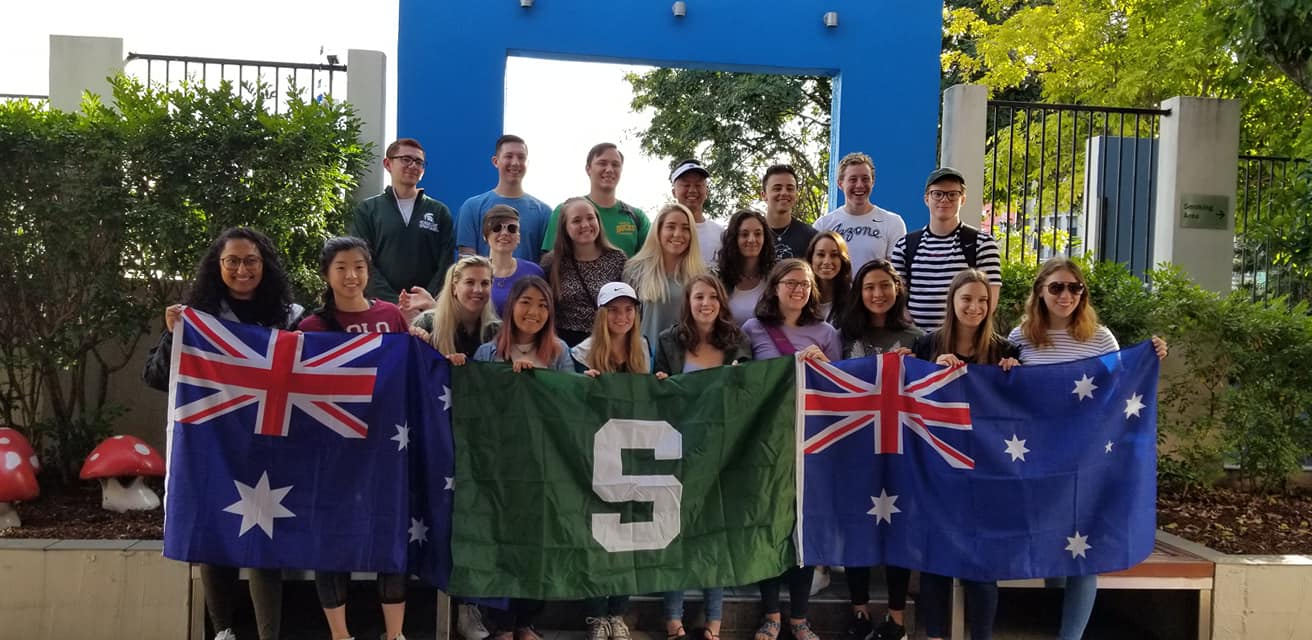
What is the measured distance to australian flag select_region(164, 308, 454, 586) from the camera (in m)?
4.23

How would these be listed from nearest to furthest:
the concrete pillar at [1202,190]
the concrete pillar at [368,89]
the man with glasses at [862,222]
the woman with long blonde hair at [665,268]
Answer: the woman with long blonde hair at [665,268] < the man with glasses at [862,222] < the concrete pillar at [368,89] < the concrete pillar at [1202,190]

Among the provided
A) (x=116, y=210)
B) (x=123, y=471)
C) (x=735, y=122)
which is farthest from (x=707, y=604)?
(x=735, y=122)

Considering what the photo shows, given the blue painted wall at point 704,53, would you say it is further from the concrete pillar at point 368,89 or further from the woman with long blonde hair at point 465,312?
the woman with long blonde hair at point 465,312

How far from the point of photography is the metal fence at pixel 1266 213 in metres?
9.25

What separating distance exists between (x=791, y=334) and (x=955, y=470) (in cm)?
95

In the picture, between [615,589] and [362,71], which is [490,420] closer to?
[615,589]

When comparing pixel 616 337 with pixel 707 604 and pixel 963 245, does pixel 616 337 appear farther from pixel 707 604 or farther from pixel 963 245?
pixel 963 245

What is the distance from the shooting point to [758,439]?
4660 millimetres

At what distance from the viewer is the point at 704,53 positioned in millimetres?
8688

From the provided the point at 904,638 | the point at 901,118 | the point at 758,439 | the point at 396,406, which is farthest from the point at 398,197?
the point at 901,118

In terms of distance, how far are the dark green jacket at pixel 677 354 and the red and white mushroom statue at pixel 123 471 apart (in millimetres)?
2963

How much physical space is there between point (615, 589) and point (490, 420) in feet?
2.95

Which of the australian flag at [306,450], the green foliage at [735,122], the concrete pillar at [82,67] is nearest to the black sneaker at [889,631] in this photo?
the australian flag at [306,450]

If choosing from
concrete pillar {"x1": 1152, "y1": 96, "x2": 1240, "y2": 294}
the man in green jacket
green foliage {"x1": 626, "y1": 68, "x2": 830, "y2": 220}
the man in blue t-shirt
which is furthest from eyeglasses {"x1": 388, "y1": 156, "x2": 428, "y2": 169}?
green foliage {"x1": 626, "y1": 68, "x2": 830, "y2": 220}
